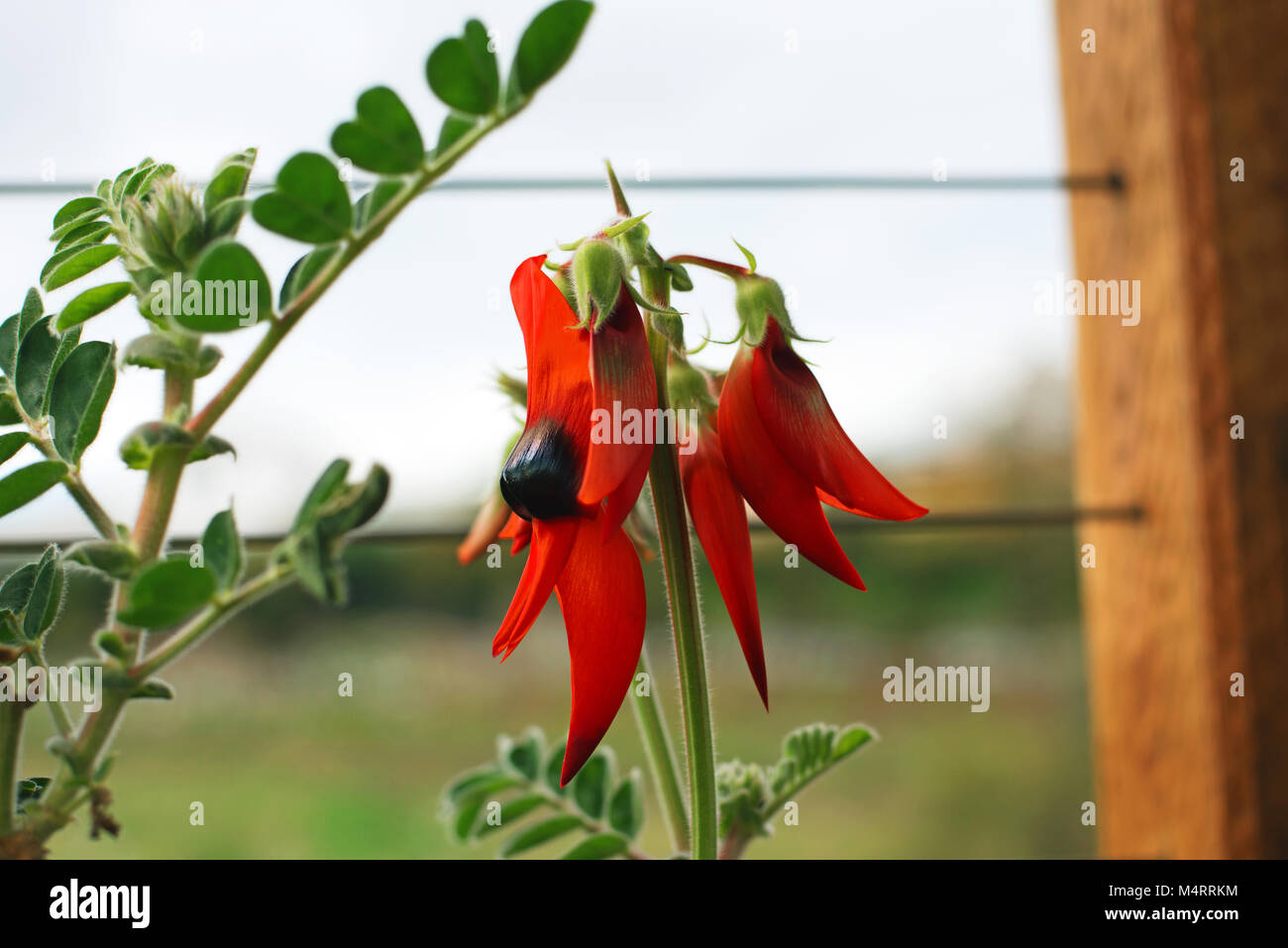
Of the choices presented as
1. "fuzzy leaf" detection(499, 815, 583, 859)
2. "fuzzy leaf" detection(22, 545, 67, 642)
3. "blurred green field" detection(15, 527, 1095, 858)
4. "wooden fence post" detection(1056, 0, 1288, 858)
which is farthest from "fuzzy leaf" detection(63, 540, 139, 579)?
"blurred green field" detection(15, 527, 1095, 858)

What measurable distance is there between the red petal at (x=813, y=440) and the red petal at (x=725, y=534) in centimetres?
2

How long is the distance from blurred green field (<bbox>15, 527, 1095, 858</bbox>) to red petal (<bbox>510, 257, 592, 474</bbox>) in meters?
3.28

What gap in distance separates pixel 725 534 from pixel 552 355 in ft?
0.23

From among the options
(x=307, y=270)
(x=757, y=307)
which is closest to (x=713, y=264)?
(x=757, y=307)

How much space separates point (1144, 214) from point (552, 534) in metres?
0.60

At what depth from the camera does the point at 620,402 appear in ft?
0.81

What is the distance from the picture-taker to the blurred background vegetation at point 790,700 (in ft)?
13.0

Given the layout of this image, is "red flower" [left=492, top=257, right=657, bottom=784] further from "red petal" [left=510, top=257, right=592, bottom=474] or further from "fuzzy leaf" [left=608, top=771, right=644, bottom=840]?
"fuzzy leaf" [left=608, top=771, right=644, bottom=840]

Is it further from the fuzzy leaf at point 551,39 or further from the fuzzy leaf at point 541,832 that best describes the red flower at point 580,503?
the fuzzy leaf at point 541,832

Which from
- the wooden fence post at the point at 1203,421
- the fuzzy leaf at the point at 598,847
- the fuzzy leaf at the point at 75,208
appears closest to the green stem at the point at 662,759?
the fuzzy leaf at the point at 598,847

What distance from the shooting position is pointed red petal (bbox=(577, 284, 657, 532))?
235 mm

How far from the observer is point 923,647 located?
4.74 meters
